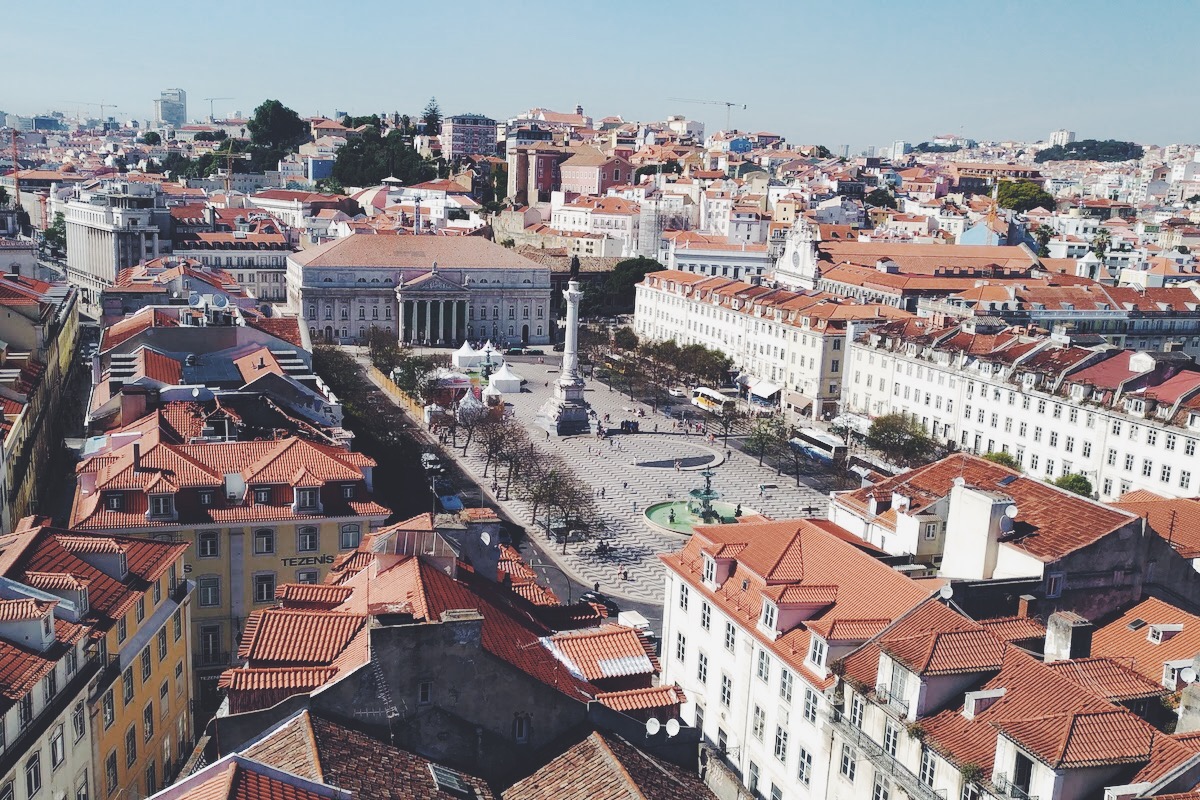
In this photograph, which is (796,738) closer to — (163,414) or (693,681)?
(693,681)

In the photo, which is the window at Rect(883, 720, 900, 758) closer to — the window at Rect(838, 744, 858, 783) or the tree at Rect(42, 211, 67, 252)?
the window at Rect(838, 744, 858, 783)

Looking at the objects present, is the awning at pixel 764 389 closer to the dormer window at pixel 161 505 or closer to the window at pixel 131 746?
the dormer window at pixel 161 505

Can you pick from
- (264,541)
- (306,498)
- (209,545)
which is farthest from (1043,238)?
(209,545)

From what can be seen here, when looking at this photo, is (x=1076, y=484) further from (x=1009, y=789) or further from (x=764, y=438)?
(x=1009, y=789)

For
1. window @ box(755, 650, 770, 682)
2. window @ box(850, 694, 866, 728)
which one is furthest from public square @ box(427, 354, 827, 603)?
window @ box(850, 694, 866, 728)

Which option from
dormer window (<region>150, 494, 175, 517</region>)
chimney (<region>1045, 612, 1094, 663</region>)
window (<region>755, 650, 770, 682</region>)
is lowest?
window (<region>755, 650, 770, 682</region>)

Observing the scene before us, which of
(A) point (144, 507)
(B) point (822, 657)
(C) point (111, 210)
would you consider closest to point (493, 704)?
(B) point (822, 657)
